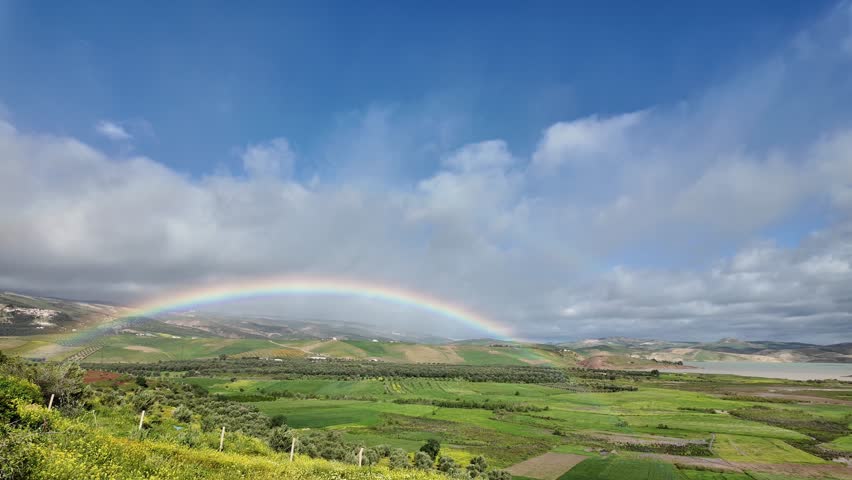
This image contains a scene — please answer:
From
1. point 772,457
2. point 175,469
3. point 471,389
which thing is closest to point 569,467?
point 772,457

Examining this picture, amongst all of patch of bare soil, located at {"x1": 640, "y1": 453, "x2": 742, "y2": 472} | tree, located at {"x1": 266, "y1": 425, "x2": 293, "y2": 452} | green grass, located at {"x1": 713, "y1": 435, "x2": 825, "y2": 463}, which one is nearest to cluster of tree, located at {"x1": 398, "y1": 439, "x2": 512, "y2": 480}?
tree, located at {"x1": 266, "y1": 425, "x2": 293, "y2": 452}

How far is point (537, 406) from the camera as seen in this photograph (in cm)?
13912

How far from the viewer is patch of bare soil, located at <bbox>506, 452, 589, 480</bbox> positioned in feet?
208

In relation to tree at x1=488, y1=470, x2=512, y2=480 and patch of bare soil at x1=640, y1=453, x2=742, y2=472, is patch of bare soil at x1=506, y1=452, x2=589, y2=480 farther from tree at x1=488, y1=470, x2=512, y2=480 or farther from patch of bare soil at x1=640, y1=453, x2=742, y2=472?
patch of bare soil at x1=640, y1=453, x2=742, y2=472

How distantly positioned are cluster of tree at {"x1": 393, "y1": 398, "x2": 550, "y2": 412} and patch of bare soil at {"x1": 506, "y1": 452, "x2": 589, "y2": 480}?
58.3 metres

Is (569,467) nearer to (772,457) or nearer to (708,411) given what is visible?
(772,457)

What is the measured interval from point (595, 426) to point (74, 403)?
110854mm

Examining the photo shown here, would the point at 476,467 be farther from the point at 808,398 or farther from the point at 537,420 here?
the point at 808,398

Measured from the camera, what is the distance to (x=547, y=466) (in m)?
68.4

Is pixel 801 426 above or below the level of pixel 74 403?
below

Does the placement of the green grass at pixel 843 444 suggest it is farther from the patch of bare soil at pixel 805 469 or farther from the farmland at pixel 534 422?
the patch of bare soil at pixel 805 469

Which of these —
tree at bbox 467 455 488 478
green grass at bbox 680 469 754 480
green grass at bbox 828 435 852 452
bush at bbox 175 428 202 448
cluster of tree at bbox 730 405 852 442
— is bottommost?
cluster of tree at bbox 730 405 852 442

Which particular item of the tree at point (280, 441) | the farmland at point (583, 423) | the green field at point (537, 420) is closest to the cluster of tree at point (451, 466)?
the farmland at point (583, 423)

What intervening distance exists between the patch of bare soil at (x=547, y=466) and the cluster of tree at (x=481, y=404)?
58.3 metres
